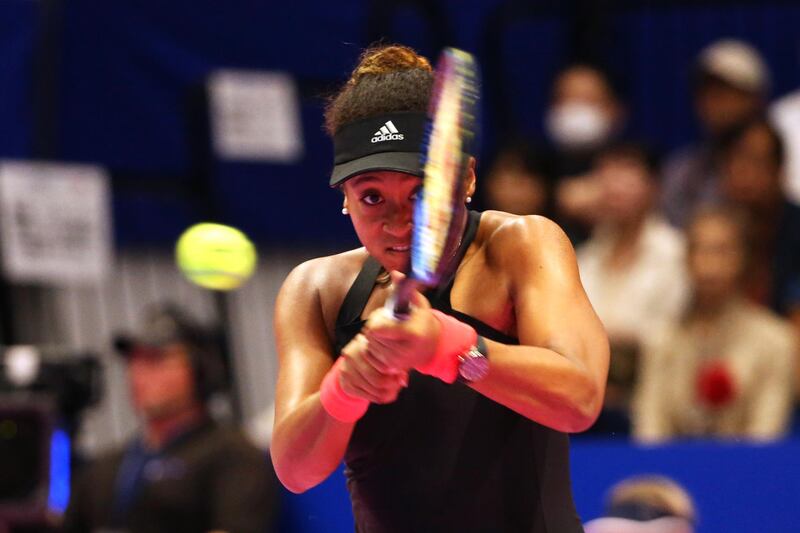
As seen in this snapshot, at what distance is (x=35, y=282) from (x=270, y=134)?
Result: 1.53 m

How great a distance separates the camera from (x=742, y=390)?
17.7 feet

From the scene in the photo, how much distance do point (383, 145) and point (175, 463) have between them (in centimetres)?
378

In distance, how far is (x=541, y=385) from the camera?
2.22 metres

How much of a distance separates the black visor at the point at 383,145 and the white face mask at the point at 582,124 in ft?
14.7

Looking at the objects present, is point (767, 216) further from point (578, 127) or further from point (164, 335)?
point (164, 335)

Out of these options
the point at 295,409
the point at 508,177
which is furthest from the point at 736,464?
the point at 295,409

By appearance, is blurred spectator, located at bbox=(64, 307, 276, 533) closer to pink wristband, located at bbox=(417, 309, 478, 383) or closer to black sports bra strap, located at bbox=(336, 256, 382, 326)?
black sports bra strap, located at bbox=(336, 256, 382, 326)

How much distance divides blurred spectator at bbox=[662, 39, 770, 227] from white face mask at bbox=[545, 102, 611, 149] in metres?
0.45

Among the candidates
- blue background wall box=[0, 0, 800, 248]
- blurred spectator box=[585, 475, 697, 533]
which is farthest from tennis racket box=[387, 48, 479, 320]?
blue background wall box=[0, 0, 800, 248]

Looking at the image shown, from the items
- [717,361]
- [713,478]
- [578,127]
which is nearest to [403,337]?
[713,478]

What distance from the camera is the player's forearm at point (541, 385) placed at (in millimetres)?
2221

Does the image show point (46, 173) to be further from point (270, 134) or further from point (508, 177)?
point (508, 177)

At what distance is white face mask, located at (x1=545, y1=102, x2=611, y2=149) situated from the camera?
6.80 metres

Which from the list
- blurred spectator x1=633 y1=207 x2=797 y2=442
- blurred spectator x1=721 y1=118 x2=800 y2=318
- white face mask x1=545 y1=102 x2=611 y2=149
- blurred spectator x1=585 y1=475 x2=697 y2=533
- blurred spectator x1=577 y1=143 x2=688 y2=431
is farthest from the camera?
white face mask x1=545 y1=102 x2=611 y2=149
